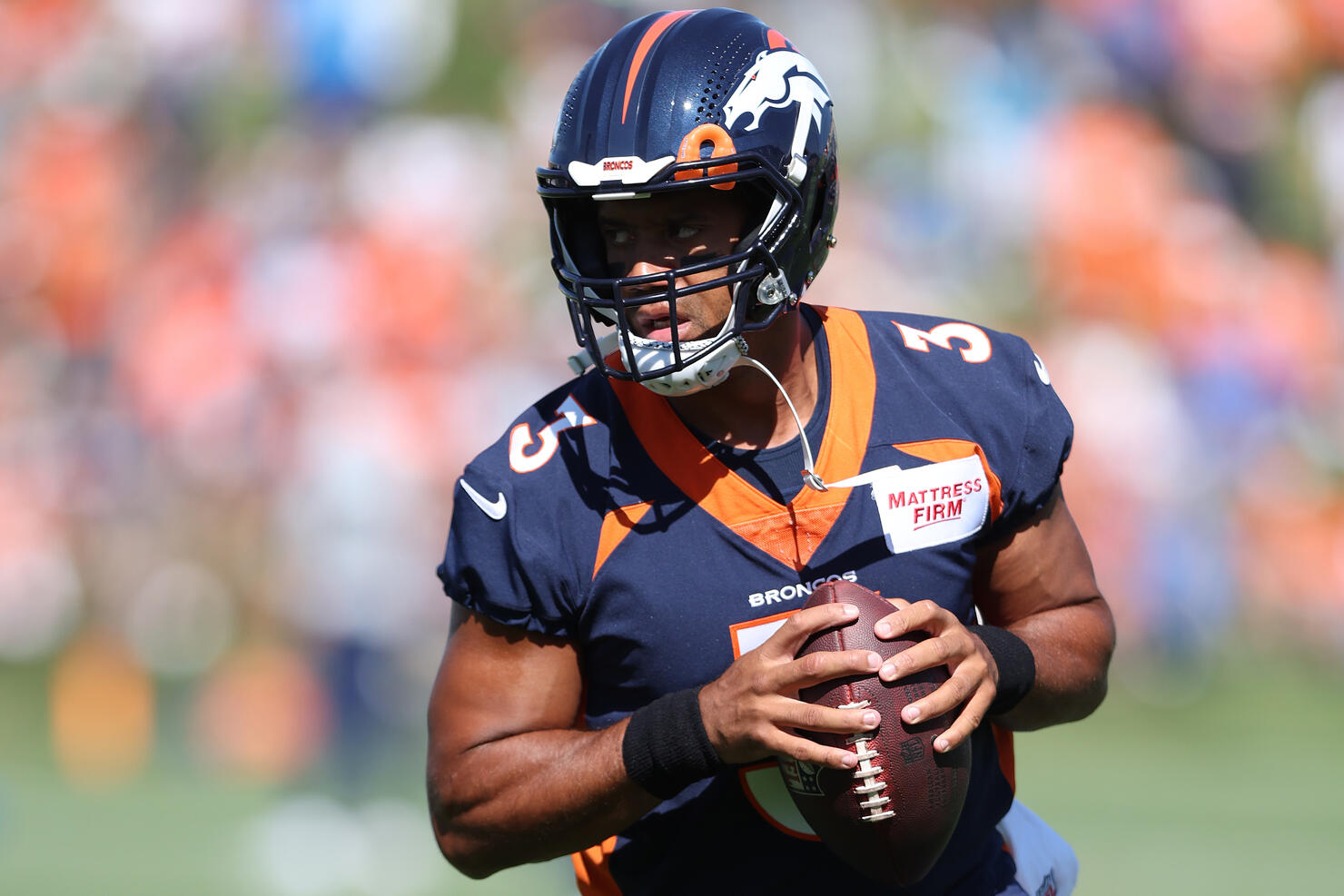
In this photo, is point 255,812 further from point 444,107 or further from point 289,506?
point 444,107

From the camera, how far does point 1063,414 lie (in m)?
2.28

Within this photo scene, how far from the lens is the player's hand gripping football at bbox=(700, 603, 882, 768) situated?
70.6 inches

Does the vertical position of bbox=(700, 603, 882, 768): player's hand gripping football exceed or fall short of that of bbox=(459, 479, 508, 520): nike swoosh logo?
it falls short

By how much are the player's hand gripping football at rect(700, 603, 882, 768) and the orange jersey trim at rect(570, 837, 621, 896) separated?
0.42m

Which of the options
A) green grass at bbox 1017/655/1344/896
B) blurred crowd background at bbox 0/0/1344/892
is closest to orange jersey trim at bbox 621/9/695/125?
green grass at bbox 1017/655/1344/896

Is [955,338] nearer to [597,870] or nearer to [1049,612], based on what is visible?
[1049,612]

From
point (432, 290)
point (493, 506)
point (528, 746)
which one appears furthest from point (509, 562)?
point (432, 290)

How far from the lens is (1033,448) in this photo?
222 cm

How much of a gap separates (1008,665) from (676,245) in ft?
2.53

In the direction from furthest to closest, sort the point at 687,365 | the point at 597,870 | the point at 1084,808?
the point at 1084,808 < the point at 597,870 < the point at 687,365

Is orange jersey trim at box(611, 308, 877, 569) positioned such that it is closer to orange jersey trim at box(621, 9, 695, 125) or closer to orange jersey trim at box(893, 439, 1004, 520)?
orange jersey trim at box(893, 439, 1004, 520)

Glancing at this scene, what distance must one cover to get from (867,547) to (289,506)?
5341 millimetres

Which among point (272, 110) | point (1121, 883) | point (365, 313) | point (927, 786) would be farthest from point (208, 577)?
point (927, 786)

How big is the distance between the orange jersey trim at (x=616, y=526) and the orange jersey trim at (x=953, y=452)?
41 centimetres
